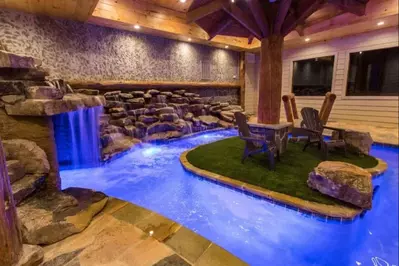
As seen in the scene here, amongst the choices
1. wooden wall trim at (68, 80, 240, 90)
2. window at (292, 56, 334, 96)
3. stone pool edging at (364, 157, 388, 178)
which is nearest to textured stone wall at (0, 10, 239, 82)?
wooden wall trim at (68, 80, 240, 90)

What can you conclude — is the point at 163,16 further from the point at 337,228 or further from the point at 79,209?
the point at 337,228

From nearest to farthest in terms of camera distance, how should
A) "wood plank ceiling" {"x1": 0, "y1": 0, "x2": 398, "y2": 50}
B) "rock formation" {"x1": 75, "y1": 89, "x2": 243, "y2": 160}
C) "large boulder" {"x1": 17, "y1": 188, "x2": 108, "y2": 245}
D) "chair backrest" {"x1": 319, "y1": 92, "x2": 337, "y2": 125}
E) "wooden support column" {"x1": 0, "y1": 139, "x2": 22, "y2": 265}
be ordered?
"wooden support column" {"x1": 0, "y1": 139, "x2": 22, "y2": 265}, "large boulder" {"x1": 17, "y1": 188, "x2": 108, "y2": 245}, "wood plank ceiling" {"x1": 0, "y1": 0, "x2": 398, "y2": 50}, "chair backrest" {"x1": 319, "y1": 92, "x2": 337, "y2": 125}, "rock formation" {"x1": 75, "y1": 89, "x2": 243, "y2": 160}

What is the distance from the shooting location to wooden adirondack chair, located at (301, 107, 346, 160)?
3818 millimetres

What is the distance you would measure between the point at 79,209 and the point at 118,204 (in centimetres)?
31

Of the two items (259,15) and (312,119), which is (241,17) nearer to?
(259,15)

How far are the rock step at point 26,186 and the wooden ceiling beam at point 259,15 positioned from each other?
142 inches

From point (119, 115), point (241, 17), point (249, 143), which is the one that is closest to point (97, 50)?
point (119, 115)

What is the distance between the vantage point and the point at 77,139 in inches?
160

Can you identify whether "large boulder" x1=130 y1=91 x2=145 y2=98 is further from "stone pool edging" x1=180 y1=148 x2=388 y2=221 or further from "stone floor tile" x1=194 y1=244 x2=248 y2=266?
"stone floor tile" x1=194 y1=244 x2=248 y2=266

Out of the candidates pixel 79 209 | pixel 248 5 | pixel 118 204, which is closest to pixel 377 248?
pixel 118 204

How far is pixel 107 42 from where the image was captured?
5691 mm

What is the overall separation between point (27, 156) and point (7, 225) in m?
0.93

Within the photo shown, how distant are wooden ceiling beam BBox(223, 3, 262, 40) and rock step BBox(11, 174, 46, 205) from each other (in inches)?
133

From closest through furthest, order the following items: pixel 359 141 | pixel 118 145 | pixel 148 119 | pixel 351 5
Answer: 1. pixel 351 5
2. pixel 359 141
3. pixel 118 145
4. pixel 148 119
